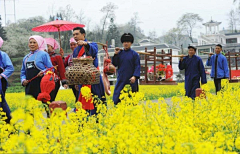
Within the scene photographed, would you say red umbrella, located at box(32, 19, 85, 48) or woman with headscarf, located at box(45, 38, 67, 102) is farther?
red umbrella, located at box(32, 19, 85, 48)

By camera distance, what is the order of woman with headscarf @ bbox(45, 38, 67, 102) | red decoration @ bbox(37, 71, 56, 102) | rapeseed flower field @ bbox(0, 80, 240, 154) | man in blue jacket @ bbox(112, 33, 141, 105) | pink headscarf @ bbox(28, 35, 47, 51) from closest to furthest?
rapeseed flower field @ bbox(0, 80, 240, 154) → red decoration @ bbox(37, 71, 56, 102) → pink headscarf @ bbox(28, 35, 47, 51) → woman with headscarf @ bbox(45, 38, 67, 102) → man in blue jacket @ bbox(112, 33, 141, 105)

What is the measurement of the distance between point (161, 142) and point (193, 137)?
0.24 m

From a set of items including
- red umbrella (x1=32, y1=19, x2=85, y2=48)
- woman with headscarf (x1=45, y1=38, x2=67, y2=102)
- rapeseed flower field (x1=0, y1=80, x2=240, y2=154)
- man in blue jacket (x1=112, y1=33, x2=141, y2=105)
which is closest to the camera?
rapeseed flower field (x1=0, y1=80, x2=240, y2=154)

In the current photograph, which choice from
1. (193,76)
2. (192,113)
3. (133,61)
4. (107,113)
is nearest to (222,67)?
(193,76)

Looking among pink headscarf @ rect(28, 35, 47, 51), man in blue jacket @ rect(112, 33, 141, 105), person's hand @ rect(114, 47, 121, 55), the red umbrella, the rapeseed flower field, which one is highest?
the red umbrella

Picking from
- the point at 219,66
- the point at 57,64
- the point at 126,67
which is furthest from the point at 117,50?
the point at 219,66

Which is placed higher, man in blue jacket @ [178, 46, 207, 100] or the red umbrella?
the red umbrella

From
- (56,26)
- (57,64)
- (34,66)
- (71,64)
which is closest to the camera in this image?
(34,66)

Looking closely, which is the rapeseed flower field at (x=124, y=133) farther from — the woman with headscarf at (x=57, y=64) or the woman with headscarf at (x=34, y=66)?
the woman with headscarf at (x=57, y=64)

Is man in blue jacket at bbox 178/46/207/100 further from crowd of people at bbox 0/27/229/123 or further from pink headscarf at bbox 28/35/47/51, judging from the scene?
pink headscarf at bbox 28/35/47/51

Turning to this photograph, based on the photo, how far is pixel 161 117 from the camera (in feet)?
11.7

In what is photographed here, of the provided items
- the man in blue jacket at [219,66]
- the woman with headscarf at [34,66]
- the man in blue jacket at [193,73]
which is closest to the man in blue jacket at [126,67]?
the woman with headscarf at [34,66]

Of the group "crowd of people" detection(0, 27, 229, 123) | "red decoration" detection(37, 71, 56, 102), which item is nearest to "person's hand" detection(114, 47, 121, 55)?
"crowd of people" detection(0, 27, 229, 123)

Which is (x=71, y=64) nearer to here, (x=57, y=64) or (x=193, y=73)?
(x=57, y=64)
